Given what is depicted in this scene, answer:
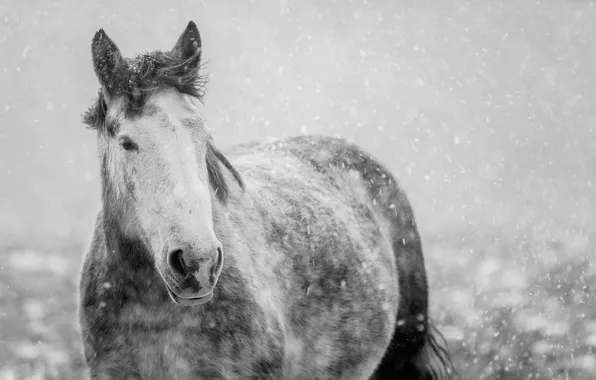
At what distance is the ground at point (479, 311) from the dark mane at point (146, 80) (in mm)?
2759

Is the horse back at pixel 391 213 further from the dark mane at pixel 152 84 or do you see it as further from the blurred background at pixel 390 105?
the blurred background at pixel 390 105

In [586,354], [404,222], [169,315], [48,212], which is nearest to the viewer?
[169,315]

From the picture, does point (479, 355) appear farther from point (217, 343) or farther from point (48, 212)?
point (48, 212)

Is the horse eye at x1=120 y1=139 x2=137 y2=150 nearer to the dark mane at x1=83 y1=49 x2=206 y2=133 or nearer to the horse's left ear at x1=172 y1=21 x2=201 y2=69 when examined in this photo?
the dark mane at x1=83 y1=49 x2=206 y2=133

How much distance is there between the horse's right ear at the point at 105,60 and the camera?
2.70 meters

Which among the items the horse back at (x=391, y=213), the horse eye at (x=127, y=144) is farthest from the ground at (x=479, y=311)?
the horse eye at (x=127, y=144)

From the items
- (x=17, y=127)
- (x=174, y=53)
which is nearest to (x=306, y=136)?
(x=174, y=53)

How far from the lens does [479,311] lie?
21.1ft

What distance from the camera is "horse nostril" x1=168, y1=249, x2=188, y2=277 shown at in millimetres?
2326

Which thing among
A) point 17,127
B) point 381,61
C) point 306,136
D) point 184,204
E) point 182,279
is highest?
→ point 381,61

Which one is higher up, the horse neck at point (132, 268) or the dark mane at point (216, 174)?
the dark mane at point (216, 174)

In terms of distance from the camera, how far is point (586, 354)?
5.28m

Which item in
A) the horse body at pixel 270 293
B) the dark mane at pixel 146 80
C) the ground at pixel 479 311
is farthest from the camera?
the ground at pixel 479 311

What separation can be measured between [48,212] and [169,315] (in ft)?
40.2
